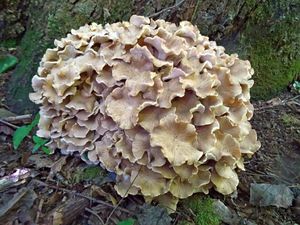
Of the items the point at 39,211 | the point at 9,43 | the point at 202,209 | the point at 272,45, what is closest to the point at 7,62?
the point at 9,43

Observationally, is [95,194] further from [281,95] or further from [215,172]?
[281,95]

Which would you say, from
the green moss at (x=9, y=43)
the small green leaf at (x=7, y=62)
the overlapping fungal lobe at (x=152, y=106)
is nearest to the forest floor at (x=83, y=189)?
the overlapping fungal lobe at (x=152, y=106)

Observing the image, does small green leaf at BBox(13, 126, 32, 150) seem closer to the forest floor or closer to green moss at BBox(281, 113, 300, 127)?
the forest floor

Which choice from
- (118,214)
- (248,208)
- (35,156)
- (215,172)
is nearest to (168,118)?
(215,172)

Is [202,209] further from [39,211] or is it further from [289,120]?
[289,120]

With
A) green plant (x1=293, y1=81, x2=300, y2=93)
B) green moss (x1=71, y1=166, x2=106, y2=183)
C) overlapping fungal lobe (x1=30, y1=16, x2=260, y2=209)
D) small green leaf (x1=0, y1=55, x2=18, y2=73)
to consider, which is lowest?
green plant (x1=293, y1=81, x2=300, y2=93)

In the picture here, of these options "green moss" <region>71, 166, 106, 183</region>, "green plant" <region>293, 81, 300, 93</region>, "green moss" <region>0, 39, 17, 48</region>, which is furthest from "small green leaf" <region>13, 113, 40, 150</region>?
"green plant" <region>293, 81, 300, 93</region>

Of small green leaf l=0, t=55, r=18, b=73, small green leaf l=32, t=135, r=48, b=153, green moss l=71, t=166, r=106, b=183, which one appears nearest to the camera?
green moss l=71, t=166, r=106, b=183
